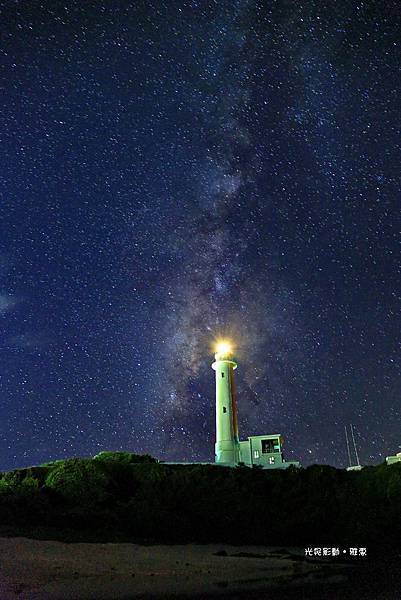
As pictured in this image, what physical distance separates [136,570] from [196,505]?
9292 millimetres

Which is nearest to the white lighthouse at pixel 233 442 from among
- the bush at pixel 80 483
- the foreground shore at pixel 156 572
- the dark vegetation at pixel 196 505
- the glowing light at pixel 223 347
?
the glowing light at pixel 223 347

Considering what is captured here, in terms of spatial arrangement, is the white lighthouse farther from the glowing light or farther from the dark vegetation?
the dark vegetation

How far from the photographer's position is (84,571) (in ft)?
49.2

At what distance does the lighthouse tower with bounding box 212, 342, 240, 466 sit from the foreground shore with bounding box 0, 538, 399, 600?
1119 inches

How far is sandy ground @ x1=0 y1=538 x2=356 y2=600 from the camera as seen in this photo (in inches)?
495

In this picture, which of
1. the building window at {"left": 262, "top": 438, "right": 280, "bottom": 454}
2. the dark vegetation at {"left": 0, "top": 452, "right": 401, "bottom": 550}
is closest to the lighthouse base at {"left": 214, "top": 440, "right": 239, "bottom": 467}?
the building window at {"left": 262, "top": 438, "right": 280, "bottom": 454}

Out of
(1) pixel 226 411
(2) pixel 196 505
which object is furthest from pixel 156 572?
(1) pixel 226 411

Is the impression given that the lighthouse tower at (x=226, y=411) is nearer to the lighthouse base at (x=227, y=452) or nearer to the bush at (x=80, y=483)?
the lighthouse base at (x=227, y=452)

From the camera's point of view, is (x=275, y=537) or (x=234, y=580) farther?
(x=275, y=537)

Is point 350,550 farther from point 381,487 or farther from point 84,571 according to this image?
point 84,571

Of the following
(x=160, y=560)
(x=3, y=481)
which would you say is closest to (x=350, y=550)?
(x=160, y=560)

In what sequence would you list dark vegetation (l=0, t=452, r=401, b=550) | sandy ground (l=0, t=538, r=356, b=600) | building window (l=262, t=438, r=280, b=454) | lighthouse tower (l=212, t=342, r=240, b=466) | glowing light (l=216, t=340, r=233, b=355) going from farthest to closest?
glowing light (l=216, t=340, r=233, b=355), building window (l=262, t=438, r=280, b=454), lighthouse tower (l=212, t=342, r=240, b=466), dark vegetation (l=0, t=452, r=401, b=550), sandy ground (l=0, t=538, r=356, b=600)

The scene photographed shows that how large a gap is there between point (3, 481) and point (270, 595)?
Result: 1740 centimetres

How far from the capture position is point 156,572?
15.2 metres
